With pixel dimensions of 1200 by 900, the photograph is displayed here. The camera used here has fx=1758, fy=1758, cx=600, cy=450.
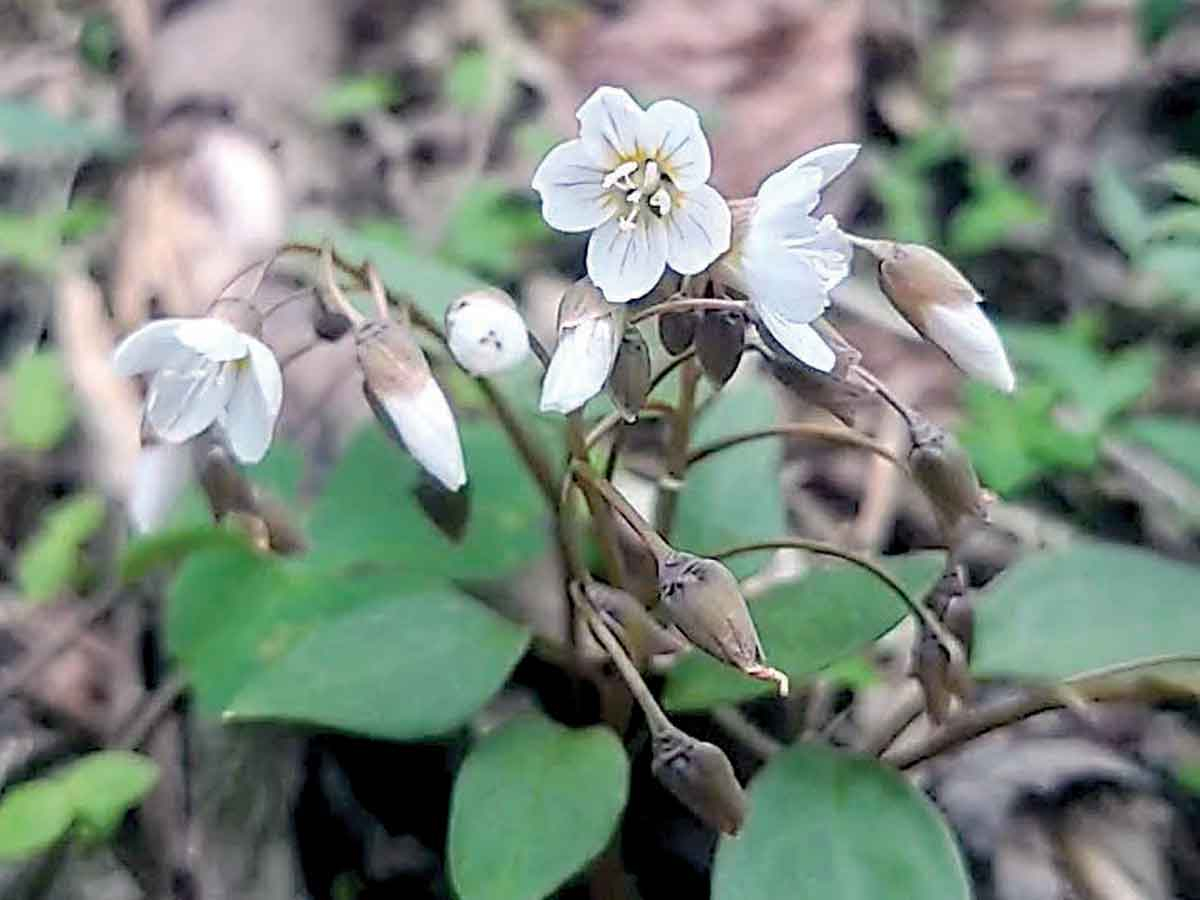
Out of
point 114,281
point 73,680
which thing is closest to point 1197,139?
point 114,281

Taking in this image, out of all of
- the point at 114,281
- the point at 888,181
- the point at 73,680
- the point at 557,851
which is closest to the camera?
the point at 557,851

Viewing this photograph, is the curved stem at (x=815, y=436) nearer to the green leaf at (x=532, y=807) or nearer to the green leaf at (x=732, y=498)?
the green leaf at (x=732, y=498)

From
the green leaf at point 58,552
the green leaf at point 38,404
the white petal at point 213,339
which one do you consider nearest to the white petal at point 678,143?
the white petal at point 213,339

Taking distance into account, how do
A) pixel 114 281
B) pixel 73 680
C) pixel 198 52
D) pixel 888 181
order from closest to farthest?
pixel 73 680
pixel 114 281
pixel 888 181
pixel 198 52

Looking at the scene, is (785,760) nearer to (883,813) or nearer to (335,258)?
(883,813)

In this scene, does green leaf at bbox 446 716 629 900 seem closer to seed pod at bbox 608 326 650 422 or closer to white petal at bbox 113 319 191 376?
seed pod at bbox 608 326 650 422

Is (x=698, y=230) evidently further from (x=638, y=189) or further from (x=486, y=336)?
A: (x=486, y=336)

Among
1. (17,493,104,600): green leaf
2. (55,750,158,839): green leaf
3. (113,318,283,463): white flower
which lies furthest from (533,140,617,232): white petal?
(17,493,104,600): green leaf
